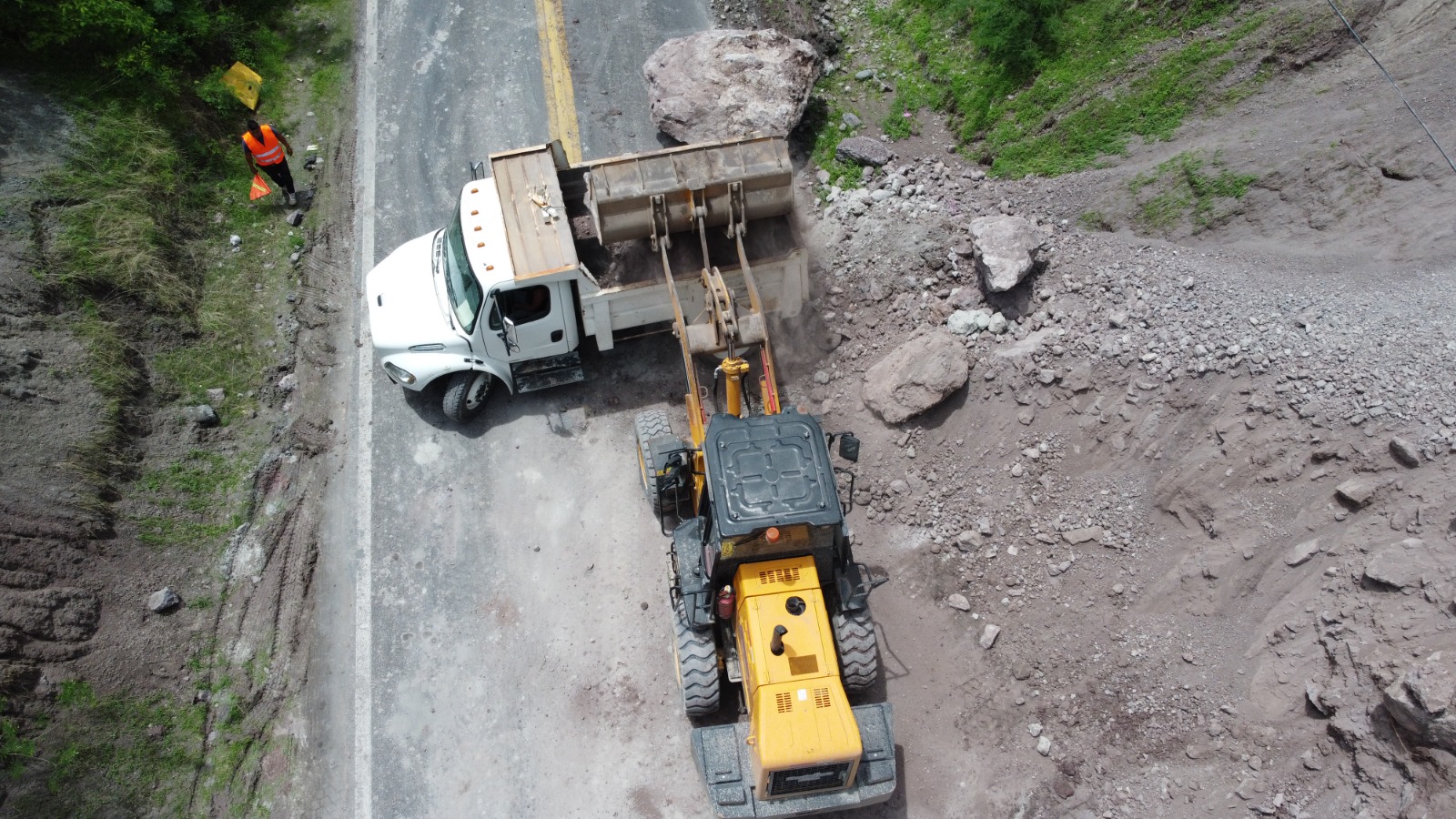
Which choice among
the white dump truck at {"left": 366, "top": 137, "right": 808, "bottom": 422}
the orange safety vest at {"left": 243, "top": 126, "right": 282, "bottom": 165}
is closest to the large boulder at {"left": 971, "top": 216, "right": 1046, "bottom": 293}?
the white dump truck at {"left": 366, "top": 137, "right": 808, "bottom": 422}

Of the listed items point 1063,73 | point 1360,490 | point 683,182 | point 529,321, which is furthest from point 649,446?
point 1063,73

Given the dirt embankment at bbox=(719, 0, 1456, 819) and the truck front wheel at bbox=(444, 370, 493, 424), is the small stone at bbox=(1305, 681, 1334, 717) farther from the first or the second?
the truck front wheel at bbox=(444, 370, 493, 424)

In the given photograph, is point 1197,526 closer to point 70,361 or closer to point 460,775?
point 460,775

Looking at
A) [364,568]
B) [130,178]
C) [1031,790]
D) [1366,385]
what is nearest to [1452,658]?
[1366,385]

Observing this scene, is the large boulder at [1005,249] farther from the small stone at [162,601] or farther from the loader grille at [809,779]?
the small stone at [162,601]

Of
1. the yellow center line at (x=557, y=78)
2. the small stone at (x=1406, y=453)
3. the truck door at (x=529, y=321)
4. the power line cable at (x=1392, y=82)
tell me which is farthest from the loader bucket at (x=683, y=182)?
the power line cable at (x=1392, y=82)

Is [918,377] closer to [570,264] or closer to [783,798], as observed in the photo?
[570,264]
